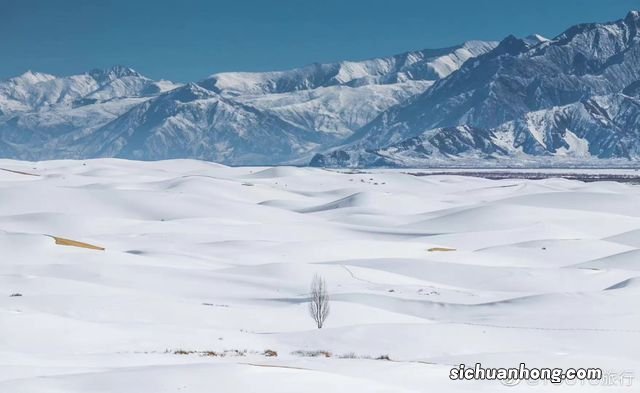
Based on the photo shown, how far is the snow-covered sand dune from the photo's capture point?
27078 millimetres

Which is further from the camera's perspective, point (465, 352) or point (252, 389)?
point (465, 352)

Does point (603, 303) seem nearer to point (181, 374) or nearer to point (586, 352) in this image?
point (586, 352)

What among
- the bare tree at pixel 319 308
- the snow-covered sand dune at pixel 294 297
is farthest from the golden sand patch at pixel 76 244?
the bare tree at pixel 319 308

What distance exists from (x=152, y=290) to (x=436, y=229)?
211ft

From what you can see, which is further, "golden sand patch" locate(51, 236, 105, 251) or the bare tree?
"golden sand patch" locate(51, 236, 105, 251)

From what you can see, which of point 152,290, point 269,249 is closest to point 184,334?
point 152,290

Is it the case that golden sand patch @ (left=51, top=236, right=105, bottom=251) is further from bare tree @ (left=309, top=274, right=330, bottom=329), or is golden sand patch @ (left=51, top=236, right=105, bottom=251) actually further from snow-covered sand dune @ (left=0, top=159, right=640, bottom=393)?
bare tree @ (left=309, top=274, right=330, bottom=329)

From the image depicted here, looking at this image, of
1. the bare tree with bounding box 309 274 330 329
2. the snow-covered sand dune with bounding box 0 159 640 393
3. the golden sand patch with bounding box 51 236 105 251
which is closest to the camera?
the snow-covered sand dune with bounding box 0 159 640 393

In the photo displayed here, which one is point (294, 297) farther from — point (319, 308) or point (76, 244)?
point (76, 244)

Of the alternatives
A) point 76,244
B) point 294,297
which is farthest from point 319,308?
point 76,244

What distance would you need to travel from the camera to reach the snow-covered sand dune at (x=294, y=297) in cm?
2708

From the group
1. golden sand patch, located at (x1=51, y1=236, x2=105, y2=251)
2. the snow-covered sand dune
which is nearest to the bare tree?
the snow-covered sand dune

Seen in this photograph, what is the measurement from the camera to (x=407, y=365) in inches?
1144

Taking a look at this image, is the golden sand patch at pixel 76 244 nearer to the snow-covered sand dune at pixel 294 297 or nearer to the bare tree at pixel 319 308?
the snow-covered sand dune at pixel 294 297
